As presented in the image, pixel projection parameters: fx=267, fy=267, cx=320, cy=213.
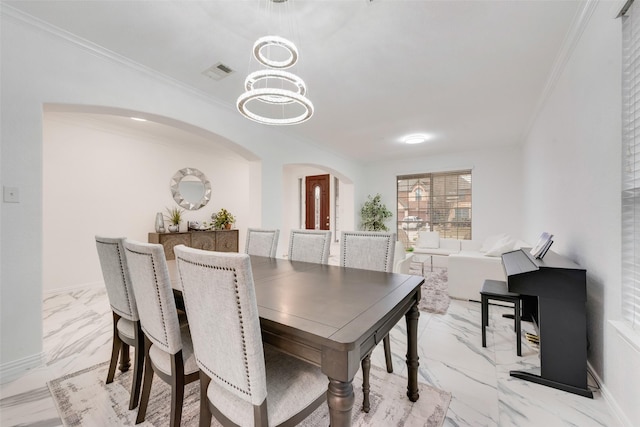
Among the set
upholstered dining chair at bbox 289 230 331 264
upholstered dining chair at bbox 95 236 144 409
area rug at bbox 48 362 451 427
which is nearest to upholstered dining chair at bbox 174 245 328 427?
area rug at bbox 48 362 451 427

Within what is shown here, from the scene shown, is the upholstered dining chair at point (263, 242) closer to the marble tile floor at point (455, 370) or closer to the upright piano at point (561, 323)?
the marble tile floor at point (455, 370)

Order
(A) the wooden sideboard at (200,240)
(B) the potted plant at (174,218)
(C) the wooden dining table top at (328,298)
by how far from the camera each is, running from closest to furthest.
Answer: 1. (C) the wooden dining table top at (328,298)
2. (A) the wooden sideboard at (200,240)
3. (B) the potted plant at (174,218)

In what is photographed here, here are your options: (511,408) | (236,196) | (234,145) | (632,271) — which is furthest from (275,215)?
(632,271)

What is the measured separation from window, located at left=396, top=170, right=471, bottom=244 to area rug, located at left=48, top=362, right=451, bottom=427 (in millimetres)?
5062

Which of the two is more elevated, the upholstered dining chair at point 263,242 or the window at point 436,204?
the window at point 436,204

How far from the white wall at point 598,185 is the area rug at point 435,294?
1.38 metres

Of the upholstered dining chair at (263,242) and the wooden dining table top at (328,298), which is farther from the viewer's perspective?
the upholstered dining chair at (263,242)

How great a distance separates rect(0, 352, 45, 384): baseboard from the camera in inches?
73.5

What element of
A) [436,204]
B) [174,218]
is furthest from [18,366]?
[436,204]

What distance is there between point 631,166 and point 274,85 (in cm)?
291

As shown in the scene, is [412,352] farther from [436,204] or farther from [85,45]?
[436,204]

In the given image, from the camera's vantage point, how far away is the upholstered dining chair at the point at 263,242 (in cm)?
276

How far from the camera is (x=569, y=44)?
2.20 m

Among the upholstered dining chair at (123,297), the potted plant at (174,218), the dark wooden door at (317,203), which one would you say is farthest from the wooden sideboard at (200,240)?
the upholstered dining chair at (123,297)
